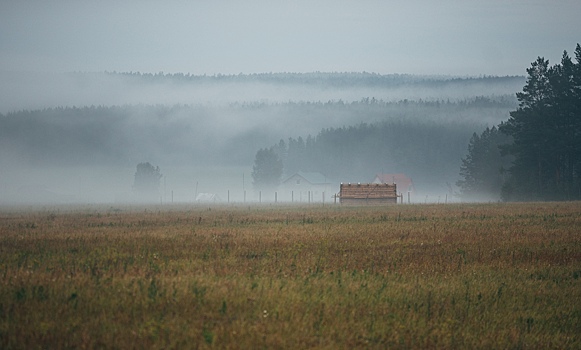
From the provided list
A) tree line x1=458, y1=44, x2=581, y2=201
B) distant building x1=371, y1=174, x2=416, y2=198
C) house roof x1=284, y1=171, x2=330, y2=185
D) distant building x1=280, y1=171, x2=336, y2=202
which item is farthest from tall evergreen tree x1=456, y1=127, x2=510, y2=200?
house roof x1=284, y1=171, x2=330, y2=185

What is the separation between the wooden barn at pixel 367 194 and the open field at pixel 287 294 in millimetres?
61378

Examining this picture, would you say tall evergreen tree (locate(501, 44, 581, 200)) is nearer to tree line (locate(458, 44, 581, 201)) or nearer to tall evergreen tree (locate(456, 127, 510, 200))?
tree line (locate(458, 44, 581, 201))

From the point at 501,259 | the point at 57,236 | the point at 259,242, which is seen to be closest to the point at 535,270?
the point at 501,259

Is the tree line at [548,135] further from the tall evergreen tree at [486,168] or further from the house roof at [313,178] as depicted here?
the house roof at [313,178]

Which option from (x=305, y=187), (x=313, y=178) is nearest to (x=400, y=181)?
(x=313, y=178)

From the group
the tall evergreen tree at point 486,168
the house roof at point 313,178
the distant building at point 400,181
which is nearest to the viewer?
the tall evergreen tree at point 486,168

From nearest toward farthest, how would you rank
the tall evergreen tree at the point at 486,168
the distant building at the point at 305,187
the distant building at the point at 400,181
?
the tall evergreen tree at the point at 486,168, the distant building at the point at 305,187, the distant building at the point at 400,181

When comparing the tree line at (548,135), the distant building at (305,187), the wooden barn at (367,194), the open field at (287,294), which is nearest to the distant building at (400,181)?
the distant building at (305,187)

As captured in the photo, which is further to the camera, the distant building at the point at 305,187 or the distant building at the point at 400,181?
the distant building at the point at 400,181

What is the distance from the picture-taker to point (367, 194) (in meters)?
86.3

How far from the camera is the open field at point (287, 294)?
38.3 feet

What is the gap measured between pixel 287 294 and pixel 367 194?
72667 millimetres

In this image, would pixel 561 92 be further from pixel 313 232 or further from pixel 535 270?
pixel 535 270

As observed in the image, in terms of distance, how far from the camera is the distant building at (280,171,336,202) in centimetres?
18238
